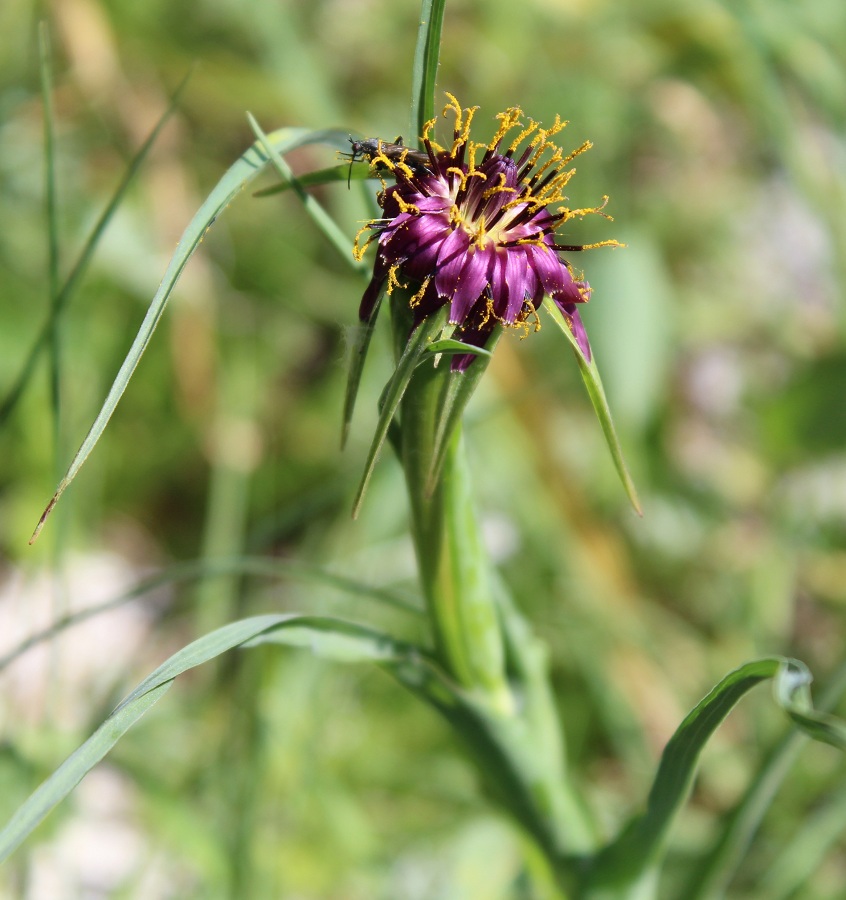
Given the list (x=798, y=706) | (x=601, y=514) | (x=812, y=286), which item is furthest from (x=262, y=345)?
(x=798, y=706)

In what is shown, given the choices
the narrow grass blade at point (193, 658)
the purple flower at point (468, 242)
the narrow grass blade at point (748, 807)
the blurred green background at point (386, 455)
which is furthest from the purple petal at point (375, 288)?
the blurred green background at point (386, 455)

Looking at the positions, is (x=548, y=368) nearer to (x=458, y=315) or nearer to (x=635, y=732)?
(x=635, y=732)

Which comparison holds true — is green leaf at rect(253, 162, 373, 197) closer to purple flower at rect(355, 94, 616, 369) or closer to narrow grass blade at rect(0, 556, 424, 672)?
purple flower at rect(355, 94, 616, 369)

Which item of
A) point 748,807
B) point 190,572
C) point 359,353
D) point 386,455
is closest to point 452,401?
point 359,353

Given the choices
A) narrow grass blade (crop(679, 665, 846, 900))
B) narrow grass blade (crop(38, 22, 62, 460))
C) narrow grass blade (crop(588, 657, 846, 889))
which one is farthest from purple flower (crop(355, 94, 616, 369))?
narrow grass blade (crop(679, 665, 846, 900))

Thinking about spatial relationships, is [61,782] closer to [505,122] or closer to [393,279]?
[393,279]

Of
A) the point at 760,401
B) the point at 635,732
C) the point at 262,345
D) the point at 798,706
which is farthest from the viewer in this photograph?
the point at 262,345

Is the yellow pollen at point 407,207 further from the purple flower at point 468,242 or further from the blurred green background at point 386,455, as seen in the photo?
the blurred green background at point 386,455
